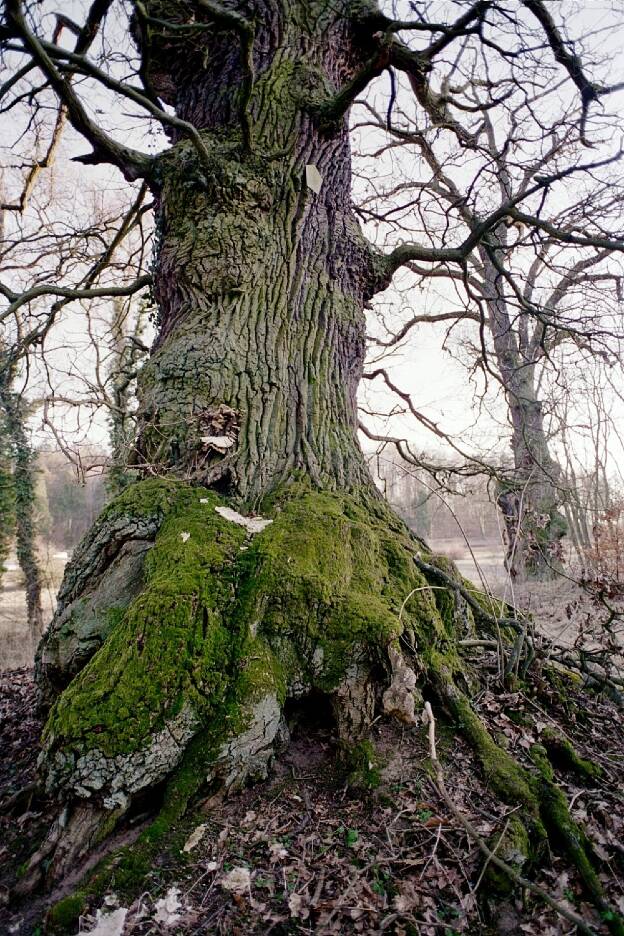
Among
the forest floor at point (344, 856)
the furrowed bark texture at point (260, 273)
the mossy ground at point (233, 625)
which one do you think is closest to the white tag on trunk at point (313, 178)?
the furrowed bark texture at point (260, 273)

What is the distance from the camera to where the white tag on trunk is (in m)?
3.65

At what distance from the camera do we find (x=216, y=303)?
11.0ft

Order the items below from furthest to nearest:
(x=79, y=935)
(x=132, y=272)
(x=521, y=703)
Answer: (x=132, y=272) → (x=521, y=703) → (x=79, y=935)

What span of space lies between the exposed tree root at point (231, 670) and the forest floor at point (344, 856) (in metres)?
0.08

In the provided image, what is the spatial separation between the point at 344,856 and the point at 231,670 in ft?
2.52

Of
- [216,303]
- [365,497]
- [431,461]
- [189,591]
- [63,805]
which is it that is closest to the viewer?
[63,805]

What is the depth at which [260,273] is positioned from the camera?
3402mm

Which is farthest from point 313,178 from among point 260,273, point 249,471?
point 249,471

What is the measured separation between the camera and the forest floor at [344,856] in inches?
60.7

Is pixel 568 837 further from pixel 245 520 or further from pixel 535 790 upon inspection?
pixel 245 520

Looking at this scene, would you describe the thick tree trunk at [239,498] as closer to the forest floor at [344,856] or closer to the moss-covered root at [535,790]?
the forest floor at [344,856]

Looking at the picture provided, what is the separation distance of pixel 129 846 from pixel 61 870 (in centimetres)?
25

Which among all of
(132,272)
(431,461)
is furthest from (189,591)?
(132,272)

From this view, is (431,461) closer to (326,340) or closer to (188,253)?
(326,340)
